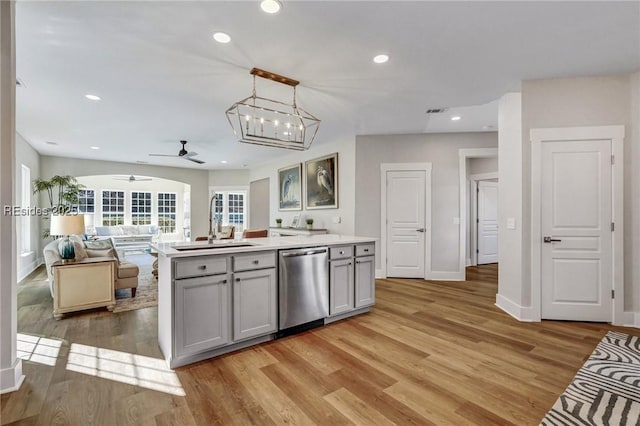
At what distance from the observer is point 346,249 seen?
3.35 m

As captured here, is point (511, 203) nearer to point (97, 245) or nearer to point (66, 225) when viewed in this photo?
point (66, 225)

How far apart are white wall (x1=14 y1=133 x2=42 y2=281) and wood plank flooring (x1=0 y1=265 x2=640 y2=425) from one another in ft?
9.94

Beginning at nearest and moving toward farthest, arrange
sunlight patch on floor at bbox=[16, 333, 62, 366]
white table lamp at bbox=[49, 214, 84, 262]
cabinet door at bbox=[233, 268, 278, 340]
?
sunlight patch on floor at bbox=[16, 333, 62, 366], cabinet door at bbox=[233, 268, 278, 340], white table lamp at bbox=[49, 214, 84, 262]

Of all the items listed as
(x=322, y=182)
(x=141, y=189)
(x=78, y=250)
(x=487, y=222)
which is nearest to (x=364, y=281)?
(x=322, y=182)

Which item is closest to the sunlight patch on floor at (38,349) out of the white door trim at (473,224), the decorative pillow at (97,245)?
the decorative pillow at (97,245)

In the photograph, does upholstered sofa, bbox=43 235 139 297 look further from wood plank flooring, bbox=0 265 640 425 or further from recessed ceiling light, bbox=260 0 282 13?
recessed ceiling light, bbox=260 0 282 13

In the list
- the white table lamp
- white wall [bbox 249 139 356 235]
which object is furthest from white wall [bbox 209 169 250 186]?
the white table lamp

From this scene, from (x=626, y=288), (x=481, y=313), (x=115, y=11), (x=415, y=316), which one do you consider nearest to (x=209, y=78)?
(x=115, y=11)

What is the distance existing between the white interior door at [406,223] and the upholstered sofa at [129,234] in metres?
8.26

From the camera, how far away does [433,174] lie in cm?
534

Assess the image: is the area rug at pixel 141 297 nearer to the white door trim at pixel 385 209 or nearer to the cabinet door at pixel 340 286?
the cabinet door at pixel 340 286

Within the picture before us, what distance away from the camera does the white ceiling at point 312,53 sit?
2109mm

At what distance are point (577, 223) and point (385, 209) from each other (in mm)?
2744

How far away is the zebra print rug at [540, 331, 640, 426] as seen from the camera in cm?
172
